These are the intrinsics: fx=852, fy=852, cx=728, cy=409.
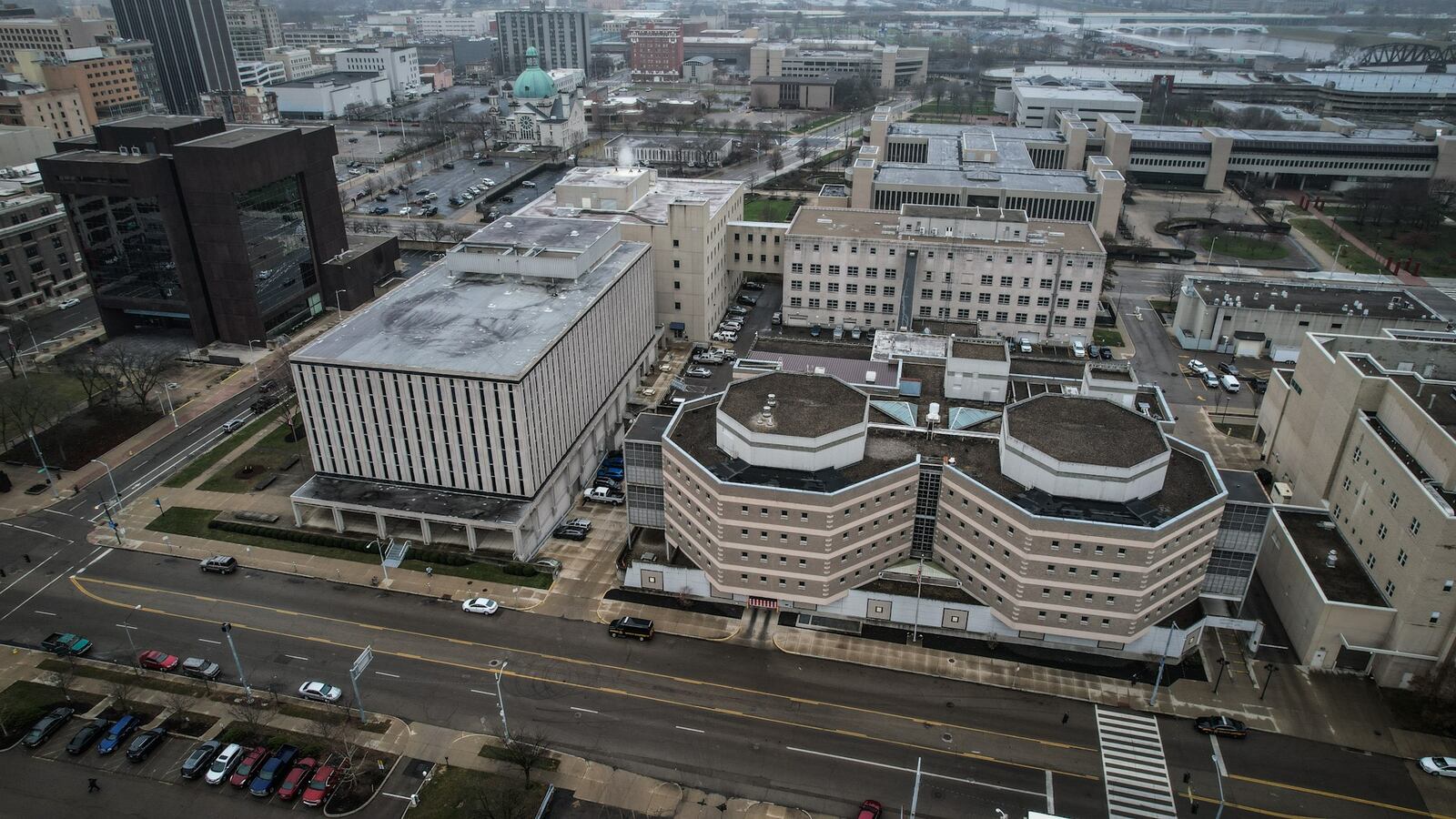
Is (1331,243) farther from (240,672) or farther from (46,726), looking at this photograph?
(46,726)

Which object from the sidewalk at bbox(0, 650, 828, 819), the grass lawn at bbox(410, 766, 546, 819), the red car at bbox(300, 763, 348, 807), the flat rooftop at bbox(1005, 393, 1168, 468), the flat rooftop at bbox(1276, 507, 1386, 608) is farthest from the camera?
the flat rooftop at bbox(1276, 507, 1386, 608)

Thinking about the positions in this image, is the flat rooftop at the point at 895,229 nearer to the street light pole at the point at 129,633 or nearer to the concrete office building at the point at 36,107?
the street light pole at the point at 129,633

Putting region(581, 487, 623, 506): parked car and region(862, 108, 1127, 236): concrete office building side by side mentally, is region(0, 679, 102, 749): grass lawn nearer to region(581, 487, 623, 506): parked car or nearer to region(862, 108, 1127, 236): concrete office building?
region(581, 487, 623, 506): parked car

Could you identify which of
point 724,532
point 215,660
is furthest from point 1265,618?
point 215,660

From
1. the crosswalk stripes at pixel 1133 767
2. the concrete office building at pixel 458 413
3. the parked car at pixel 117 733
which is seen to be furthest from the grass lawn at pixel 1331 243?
the parked car at pixel 117 733

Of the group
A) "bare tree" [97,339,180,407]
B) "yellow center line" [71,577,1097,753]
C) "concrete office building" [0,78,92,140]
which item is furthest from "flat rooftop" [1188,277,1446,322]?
"concrete office building" [0,78,92,140]

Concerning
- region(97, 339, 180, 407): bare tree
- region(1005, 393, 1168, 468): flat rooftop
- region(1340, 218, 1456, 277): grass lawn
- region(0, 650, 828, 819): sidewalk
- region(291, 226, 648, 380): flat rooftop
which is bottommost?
region(0, 650, 828, 819): sidewalk

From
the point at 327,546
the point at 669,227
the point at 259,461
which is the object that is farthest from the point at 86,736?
the point at 669,227
